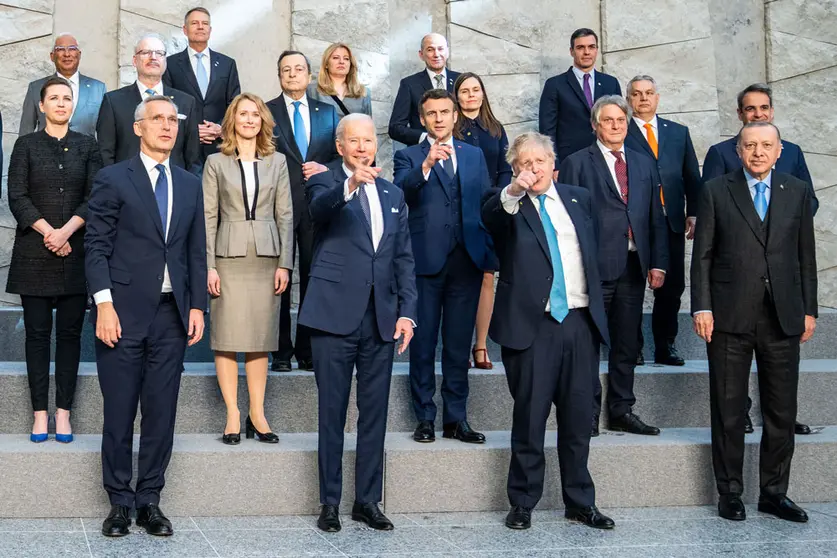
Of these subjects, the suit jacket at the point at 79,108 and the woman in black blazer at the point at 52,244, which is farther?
the suit jacket at the point at 79,108

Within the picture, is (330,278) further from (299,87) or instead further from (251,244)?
(299,87)

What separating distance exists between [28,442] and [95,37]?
3534mm

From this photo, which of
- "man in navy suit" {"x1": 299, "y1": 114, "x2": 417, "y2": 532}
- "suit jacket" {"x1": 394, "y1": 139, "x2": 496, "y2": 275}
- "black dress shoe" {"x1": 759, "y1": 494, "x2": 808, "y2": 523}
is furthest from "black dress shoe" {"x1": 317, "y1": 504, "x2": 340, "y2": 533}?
"black dress shoe" {"x1": 759, "y1": 494, "x2": 808, "y2": 523}

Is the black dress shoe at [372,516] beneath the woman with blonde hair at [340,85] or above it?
beneath

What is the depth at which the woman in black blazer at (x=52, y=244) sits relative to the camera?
5.00 m

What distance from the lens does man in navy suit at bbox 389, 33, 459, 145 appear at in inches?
235

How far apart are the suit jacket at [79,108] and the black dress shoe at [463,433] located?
2.52 m

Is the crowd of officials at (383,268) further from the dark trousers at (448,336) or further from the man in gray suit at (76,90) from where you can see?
the man in gray suit at (76,90)

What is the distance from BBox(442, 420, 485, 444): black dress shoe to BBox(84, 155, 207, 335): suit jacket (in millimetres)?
1363

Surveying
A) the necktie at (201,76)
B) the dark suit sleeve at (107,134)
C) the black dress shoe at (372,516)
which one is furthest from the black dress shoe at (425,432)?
the necktie at (201,76)

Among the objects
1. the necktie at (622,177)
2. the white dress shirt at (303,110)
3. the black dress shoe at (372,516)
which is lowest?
the black dress shoe at (372,516)

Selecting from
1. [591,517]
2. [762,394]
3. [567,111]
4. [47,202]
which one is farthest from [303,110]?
[762,394]

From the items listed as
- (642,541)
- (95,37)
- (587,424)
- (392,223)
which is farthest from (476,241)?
(95,37)

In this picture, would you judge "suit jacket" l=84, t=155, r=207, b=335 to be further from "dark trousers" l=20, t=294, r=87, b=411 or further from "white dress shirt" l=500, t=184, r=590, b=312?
"white dress shirt" l=500, t=184, r=590, b=312
